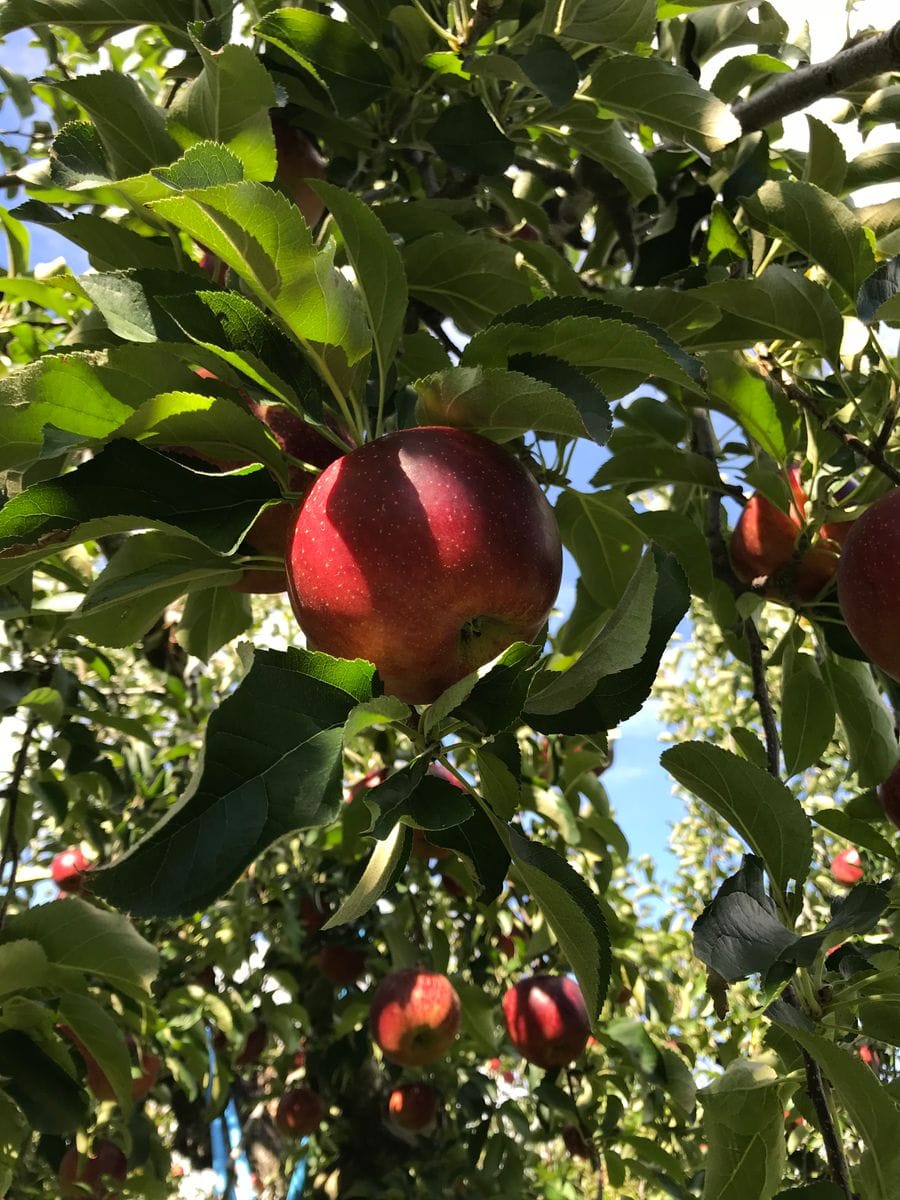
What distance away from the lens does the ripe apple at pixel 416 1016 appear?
1.93 metres

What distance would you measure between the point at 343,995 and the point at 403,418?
2236mm

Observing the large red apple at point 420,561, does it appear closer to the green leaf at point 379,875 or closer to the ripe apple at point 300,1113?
the green leaf at point 379,875

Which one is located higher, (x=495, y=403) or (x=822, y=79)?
(x=822, y=79)

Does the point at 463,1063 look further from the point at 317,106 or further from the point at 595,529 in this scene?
the point at 317,106

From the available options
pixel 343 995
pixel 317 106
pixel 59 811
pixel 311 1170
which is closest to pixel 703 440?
pixel 317 106

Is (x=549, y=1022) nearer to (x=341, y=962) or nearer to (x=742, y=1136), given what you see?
(x=341, y=962)

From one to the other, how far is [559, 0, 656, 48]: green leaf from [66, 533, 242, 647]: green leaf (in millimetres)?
656

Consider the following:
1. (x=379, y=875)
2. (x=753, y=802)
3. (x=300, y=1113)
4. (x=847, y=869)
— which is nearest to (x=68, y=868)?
(x=300, y=1113)

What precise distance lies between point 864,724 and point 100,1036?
0.95 metres

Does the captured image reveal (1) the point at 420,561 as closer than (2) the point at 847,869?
Yes

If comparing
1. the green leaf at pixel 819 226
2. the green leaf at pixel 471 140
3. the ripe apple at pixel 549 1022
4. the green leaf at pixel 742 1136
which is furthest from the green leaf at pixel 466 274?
the ripe apple at pixel 549 1022

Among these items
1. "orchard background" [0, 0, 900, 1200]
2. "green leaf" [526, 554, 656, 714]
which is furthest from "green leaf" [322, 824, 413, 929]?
"green leaf" [526, 554, 656, 714]

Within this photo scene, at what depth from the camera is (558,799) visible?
5.58 ft

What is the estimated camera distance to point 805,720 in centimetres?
115
